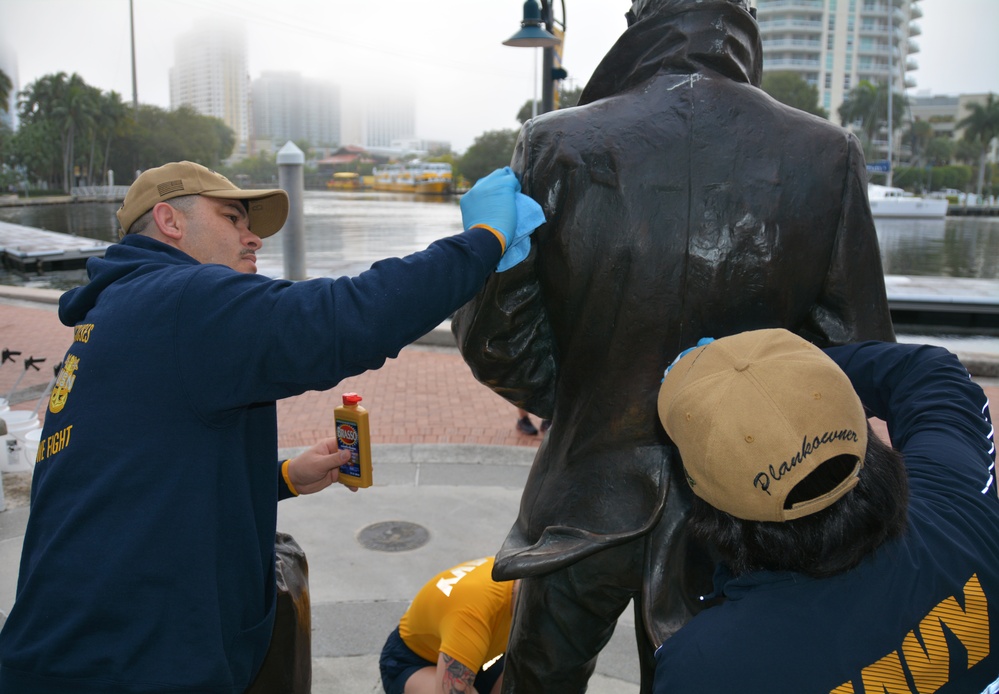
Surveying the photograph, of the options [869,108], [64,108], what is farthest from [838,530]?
[869,108]

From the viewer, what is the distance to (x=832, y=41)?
8281cm

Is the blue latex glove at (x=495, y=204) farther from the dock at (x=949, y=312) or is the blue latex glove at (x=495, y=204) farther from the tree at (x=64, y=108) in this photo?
the tree at (x=64, y=108)

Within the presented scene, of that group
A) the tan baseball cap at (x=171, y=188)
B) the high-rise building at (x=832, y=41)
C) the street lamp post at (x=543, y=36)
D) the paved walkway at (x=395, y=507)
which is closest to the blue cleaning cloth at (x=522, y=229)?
the tan baseball cap at (x=171, y=188)

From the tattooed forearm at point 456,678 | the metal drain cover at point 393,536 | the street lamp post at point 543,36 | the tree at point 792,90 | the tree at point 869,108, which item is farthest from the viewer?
the tree at point 869,108

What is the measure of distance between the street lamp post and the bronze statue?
246 inches

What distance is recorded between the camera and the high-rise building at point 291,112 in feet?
295

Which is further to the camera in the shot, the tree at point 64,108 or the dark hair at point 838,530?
the tree at point 64,108

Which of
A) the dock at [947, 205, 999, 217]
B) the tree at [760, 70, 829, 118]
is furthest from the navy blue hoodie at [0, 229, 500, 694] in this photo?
the tree at [760, 70, 829, 118]

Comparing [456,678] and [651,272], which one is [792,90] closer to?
[456,678]

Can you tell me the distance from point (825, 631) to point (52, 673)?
136 centimetres

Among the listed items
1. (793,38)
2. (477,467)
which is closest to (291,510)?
(477,467)

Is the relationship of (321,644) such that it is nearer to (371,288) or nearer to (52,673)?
(52,673)

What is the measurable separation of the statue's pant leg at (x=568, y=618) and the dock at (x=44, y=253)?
17.0 m

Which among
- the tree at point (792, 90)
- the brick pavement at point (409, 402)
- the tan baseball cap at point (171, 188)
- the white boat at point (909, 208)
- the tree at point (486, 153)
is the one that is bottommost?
the brick pavement at point (409, 402)
